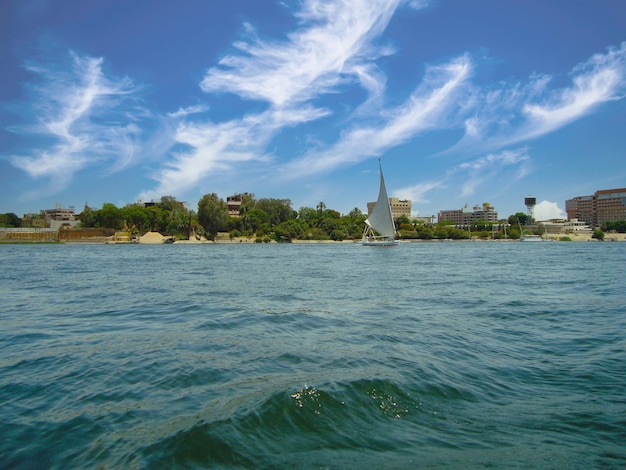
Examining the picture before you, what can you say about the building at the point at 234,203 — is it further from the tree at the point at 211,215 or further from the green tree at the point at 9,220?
the green tree at the point at 9,220

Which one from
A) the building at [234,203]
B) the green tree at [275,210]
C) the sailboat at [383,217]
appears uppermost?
the building at [234,203]

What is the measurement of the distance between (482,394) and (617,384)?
80.9 inches

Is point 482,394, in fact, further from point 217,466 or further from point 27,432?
point 27,432

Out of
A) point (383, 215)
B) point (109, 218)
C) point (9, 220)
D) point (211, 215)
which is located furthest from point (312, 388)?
point (9, 220)

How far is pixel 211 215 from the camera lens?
114250 millimetres

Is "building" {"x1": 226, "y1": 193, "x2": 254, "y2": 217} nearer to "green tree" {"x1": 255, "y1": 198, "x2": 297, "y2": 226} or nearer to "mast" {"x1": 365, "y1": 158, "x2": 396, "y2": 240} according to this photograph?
"green tree" {"x1": 255, "y1": 198, "x2": 297, "y2": 226}

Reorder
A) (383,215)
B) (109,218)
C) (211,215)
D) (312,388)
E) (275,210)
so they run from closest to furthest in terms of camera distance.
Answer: (312,388)
(383,215)
(211,215)
(109,218)
(275,210)

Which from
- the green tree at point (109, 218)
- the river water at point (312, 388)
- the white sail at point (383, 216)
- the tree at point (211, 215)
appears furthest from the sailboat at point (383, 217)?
the green tree at point (109, 218)

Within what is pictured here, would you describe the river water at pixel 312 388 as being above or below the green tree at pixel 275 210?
below

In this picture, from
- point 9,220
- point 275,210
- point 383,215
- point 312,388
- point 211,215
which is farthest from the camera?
point 9,220

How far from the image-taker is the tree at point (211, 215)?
114m

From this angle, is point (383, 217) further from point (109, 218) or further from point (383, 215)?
point (109, 218)

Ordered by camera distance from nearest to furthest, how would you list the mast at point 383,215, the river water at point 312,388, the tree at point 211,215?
the river water at point 312,388 < the mast at point 383,215 < the tree at point 211,215

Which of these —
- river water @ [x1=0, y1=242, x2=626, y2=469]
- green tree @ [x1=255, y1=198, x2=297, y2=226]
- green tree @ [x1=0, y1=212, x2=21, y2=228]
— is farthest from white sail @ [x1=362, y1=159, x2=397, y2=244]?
green tree @ [x1=0, y1=212, x2=21, y2=228]
